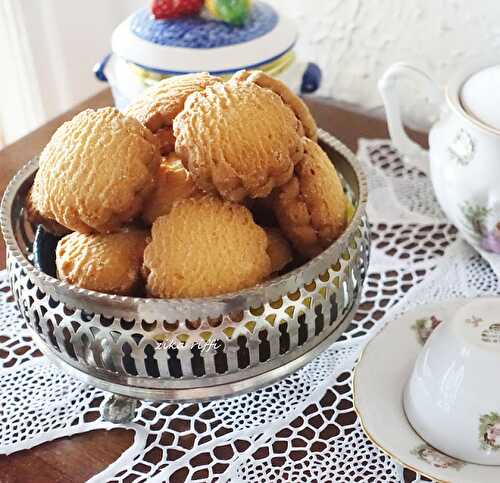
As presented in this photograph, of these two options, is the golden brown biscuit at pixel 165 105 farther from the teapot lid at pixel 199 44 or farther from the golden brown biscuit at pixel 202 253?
the teapot lid at pixel 199 44

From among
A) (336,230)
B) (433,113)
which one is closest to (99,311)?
(336,230)

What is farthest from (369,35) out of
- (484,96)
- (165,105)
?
(165,105)

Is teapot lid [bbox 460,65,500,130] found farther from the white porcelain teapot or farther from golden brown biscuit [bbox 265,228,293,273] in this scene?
golden brown biscuit [bbox 265,228,293,273]

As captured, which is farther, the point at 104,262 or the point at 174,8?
the point at 174,8

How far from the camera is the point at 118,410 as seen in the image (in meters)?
0.41

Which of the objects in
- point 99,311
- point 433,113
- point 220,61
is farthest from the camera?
point 433,113

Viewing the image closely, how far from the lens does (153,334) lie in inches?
14.0

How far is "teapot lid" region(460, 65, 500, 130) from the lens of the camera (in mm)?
475

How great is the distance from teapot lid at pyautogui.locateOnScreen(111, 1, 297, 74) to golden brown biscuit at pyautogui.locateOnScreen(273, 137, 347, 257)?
0.75 ft

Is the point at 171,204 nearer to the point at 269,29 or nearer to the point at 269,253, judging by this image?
the point at 269,253

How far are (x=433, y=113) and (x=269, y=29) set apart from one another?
0.80ft

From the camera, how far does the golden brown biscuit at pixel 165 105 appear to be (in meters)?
0.39

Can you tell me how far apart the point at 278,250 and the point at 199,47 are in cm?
26

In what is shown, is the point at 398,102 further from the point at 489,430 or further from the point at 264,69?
the point at 489,430
